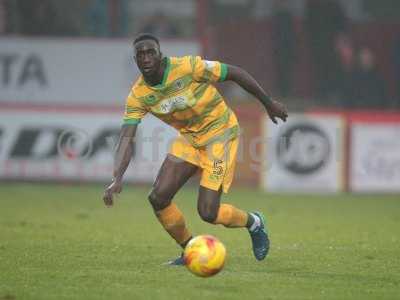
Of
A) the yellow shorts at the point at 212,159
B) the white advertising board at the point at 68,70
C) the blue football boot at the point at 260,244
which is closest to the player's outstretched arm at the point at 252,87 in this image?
the yellow shorts at the point at 212,159

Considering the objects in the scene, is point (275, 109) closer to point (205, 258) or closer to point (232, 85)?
point (205, 258)

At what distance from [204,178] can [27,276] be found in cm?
189

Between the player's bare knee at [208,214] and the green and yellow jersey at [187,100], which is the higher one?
the green and yellow jersey at [187,100]

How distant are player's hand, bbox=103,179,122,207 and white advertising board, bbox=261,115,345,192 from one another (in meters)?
9.54

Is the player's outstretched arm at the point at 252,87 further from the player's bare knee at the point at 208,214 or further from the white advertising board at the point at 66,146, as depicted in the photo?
the white advertising board at the point at 66,146

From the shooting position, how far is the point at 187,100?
32.8 feet

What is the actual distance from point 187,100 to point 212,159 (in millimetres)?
617

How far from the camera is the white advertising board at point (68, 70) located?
2036 cm

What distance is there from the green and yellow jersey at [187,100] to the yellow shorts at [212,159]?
7 cm

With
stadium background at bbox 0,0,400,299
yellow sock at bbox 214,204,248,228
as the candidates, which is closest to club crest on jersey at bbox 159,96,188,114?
yellow sock at bbox 214,204,248,228

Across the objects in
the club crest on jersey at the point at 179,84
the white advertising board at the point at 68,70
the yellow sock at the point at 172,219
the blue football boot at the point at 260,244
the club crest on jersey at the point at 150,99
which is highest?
the white advertising board at the point at 68,70

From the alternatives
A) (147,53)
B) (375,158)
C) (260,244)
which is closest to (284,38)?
(375,158)

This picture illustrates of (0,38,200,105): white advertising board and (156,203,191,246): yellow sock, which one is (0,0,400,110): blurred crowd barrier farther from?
(156,203,191,246): yellow sock

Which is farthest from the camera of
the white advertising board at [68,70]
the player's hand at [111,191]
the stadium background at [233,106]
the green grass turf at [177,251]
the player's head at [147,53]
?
the white advertising board at [68,70]
